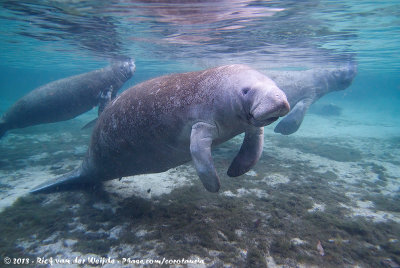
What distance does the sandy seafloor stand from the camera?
9.93ft

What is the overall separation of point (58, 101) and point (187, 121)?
679 centimetres

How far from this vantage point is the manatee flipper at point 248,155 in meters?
3.79

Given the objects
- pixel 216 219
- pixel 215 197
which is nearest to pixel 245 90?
pixel 216 219

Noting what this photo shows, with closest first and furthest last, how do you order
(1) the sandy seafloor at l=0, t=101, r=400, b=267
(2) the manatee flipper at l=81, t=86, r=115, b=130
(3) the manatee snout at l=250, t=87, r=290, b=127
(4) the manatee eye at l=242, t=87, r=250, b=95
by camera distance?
(3) the manatee snout at l=250, t=87, r=290, b=127 → (4) the manatee eye at l=242, t=87, r=250, b=95 → (1) the sandy seafloor at l=0, t=101, r=400, b=267 → (2) the manatee flipper at l=81, t=86, r=115, b=130

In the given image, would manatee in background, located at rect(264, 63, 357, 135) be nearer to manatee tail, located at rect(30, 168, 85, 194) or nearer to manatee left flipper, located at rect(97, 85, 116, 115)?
manatee left flipper, located at rect(97, 85, 116, 115)

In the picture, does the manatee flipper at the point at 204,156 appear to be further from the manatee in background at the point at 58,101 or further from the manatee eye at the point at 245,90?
the manatee in background at the point at 58,101

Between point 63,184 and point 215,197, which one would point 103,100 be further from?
point 215,197

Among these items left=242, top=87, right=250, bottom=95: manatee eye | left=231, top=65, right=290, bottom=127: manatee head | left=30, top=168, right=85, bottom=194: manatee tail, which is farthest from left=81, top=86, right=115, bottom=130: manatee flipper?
left=242, top=87, right=250, bottom=95: manatee eye

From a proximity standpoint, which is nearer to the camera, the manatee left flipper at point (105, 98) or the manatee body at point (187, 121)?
the manatee body at point (187, 121)

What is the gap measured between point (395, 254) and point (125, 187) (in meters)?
4.70

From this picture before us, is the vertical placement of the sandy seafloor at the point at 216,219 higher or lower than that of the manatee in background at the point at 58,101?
lower

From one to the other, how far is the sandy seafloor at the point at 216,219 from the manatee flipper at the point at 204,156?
888mm

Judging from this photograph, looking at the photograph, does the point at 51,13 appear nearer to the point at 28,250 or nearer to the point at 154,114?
the point at 154,114

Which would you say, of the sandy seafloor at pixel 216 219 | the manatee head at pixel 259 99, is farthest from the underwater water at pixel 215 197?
the manatee head at pixel 259 99
